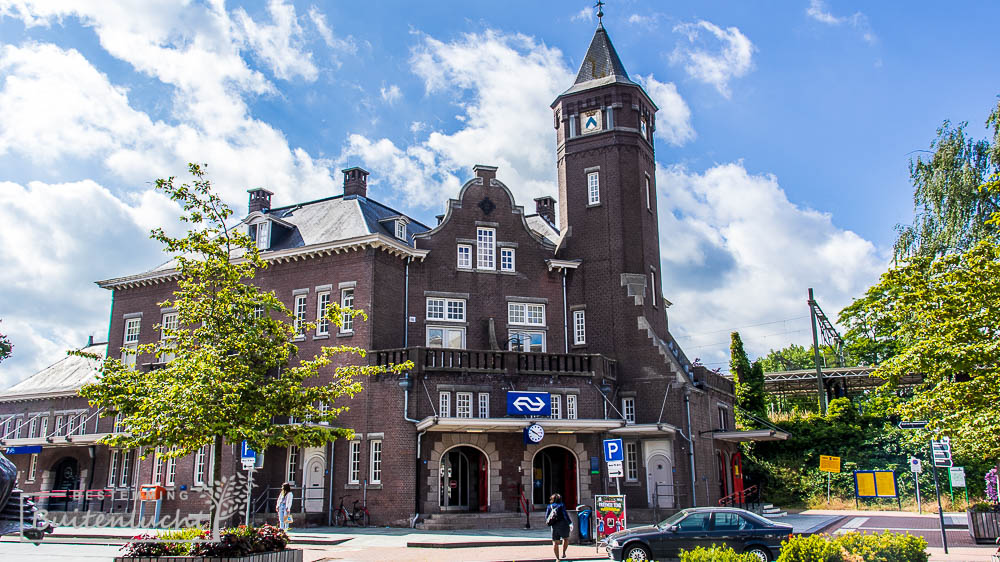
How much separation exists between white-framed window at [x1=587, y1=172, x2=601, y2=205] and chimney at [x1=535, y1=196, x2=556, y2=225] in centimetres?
755

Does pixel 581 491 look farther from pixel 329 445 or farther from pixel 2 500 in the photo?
pixel 2 500

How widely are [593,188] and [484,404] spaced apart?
41.0ft

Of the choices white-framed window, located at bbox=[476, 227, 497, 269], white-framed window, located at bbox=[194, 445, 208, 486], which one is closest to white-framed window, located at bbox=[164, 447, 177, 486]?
white-framed window, located at bbox=[194, 445, 208, 486]

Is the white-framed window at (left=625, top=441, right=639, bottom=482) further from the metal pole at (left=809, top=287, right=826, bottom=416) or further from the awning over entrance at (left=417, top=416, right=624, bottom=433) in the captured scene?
the metal pole at (left=809, top=287, right=826, bottom=416)

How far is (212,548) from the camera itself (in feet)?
46.0

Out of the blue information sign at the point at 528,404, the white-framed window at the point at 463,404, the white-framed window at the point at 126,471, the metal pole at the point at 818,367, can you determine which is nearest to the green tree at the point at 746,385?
the metal pole at the point at 818,367

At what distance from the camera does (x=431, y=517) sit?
28.0m

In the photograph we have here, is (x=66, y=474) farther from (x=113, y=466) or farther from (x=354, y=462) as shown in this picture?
(x=354, y=462)

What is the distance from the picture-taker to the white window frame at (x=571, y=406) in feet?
105

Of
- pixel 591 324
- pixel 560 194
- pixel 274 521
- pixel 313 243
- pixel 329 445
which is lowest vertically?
pixel 274 521

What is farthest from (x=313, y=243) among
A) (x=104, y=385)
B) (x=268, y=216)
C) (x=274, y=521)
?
(x=104, y=385)

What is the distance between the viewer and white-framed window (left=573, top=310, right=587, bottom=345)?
118ft

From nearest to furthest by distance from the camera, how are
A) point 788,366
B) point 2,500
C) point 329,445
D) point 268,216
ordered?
point 2,500
point 329,445
point 268,216
point 788,366

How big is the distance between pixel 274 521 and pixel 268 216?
45.7 feet
